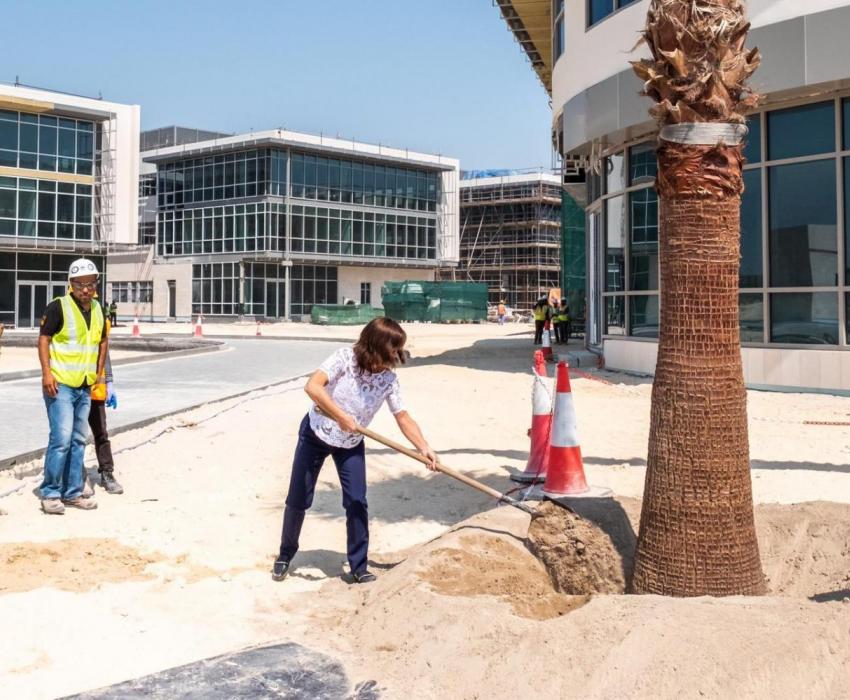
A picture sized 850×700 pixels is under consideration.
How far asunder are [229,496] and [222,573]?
1.83 meters

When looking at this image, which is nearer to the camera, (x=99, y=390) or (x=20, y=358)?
(x=99, y=390)

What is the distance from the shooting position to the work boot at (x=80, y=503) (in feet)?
21.6

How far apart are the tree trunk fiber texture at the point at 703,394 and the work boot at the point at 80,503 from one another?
4137 mm

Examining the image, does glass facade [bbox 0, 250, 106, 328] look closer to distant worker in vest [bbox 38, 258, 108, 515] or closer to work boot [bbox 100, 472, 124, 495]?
work boot [bbox 100, 472, 124, 495]

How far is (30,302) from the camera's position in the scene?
149 feet

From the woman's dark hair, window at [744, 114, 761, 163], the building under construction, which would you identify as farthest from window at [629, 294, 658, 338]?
the building under construction

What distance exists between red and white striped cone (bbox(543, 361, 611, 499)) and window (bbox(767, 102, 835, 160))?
316 inches

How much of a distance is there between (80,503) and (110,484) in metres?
0.62

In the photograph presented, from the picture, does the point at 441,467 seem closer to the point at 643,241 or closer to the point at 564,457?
the point at 564,457

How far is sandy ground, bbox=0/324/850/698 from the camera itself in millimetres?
3469

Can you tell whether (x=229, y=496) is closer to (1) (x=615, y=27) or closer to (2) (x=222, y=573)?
(2) (x=222, y=573)

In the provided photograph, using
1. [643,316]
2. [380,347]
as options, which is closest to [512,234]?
[643,316]

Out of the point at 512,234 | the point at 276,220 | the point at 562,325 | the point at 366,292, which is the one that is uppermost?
the point at 512,234

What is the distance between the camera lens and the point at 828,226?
12180 millimetres
